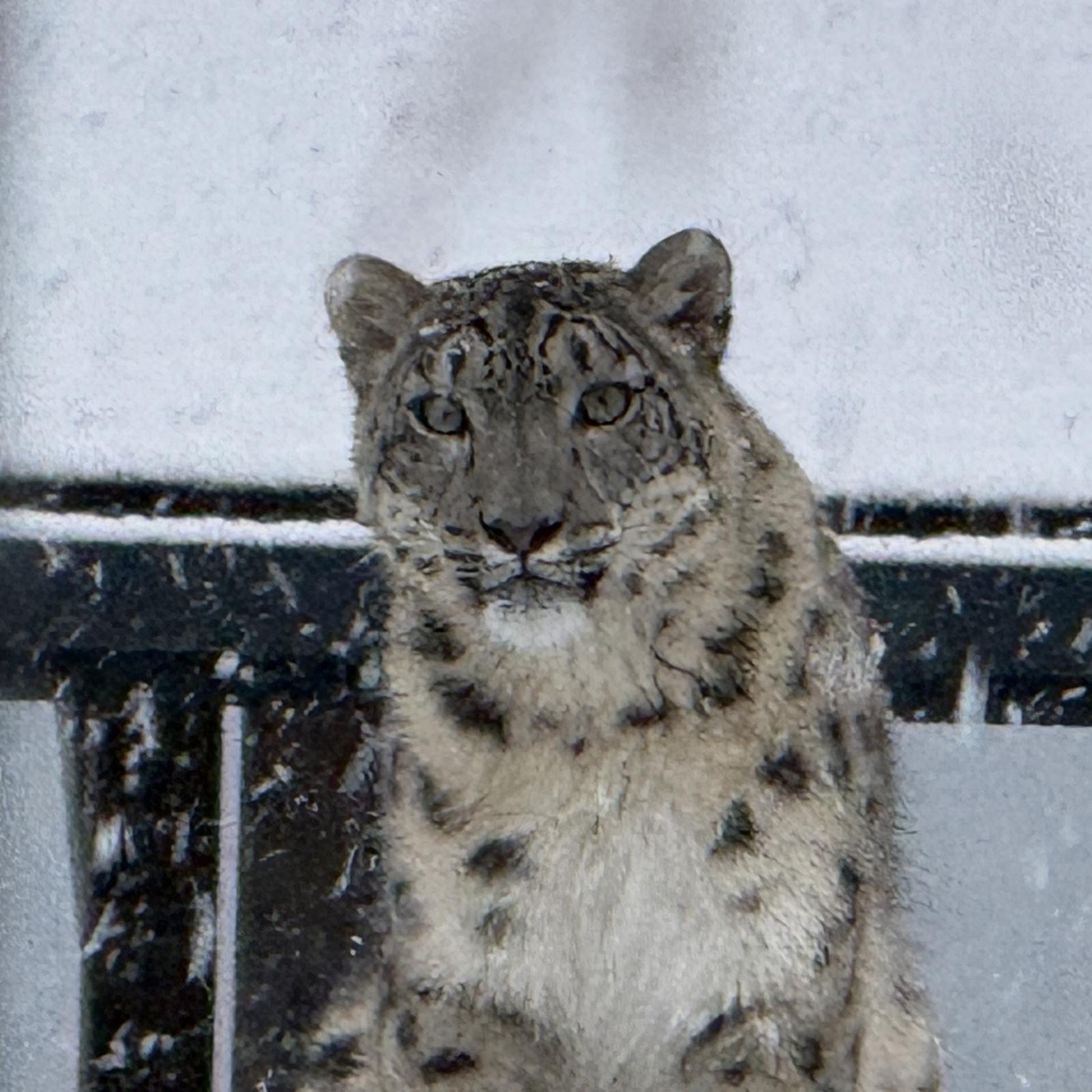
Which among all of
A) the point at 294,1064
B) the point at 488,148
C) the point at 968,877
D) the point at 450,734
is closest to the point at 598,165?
the point at 488,148

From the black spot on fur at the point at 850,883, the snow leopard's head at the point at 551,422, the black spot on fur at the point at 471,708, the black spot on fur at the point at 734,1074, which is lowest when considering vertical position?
the black spot on fur at the point at 734,1074

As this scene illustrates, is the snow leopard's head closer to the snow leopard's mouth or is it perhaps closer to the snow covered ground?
the snow leopard's mouth

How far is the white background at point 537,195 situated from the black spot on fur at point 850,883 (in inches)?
11.0

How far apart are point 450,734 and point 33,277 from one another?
48 cm

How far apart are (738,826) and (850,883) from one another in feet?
0.29

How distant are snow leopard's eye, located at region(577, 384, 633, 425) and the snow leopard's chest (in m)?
0.20

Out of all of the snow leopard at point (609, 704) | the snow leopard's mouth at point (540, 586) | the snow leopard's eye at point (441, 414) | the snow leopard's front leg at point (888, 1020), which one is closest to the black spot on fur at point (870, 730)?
the snow leopard at point (609, 704)

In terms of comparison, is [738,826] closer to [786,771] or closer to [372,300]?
[786,771]

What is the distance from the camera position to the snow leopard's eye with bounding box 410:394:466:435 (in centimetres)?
92

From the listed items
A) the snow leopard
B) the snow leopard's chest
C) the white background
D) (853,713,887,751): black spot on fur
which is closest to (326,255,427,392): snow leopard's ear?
the snow leopard

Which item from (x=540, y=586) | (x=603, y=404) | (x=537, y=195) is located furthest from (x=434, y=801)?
(x=537, y=195)

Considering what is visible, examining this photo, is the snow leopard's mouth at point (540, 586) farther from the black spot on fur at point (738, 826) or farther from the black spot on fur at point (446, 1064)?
the black spot on fur at point (446, 1064)

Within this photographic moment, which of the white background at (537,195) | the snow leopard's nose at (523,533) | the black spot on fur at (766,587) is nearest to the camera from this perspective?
the snow leopard's nose at (523,533)

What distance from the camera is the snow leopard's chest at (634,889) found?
968 millimetres
